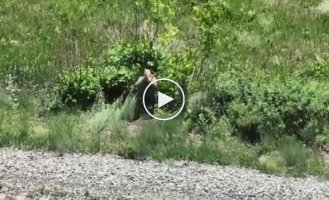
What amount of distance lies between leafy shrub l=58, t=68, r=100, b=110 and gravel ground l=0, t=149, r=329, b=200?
2.36 m

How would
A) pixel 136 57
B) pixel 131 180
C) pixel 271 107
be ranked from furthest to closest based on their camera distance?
pixel 136 57, pixel 271 107, pixel 131 180

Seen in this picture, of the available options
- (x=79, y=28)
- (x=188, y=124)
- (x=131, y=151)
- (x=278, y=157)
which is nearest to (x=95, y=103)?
(x=188, y=124)

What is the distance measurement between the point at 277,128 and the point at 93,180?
10.4 ft

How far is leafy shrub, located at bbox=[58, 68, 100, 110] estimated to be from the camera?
11023mm

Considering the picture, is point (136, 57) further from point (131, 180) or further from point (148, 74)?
point (131, 180)

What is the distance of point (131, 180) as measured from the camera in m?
7.89

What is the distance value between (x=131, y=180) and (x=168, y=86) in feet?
11.0

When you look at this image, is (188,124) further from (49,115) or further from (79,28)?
(79,28)

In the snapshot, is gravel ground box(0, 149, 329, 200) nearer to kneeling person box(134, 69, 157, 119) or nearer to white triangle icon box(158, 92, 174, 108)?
kneeling person box(134, 69, 157, 119)

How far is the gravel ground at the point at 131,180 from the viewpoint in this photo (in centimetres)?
750

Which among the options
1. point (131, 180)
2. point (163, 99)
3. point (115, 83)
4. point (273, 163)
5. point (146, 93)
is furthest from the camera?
point (115, 83)

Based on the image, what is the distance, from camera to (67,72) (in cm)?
1177

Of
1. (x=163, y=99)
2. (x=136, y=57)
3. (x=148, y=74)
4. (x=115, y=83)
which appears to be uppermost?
(x=136, y=57)
